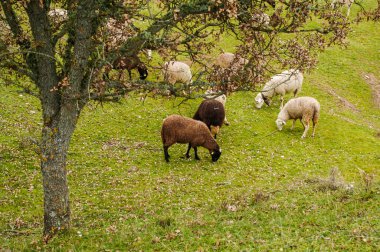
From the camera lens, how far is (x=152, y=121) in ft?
83.0

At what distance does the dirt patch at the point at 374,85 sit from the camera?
120ft

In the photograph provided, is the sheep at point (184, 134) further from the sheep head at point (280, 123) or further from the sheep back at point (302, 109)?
the sheep back at point (302, 109)

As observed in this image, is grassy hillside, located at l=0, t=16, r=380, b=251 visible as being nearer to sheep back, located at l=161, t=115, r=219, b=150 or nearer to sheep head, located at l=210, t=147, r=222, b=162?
sheep head, located at l=210, t=147, r=222, b=162

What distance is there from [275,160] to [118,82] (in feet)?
44.7

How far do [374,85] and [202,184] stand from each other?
28286 millimetres

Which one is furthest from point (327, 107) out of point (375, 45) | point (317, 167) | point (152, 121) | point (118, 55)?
point (118, 55)

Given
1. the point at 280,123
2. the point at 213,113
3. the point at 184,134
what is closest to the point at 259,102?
the point at 280,123

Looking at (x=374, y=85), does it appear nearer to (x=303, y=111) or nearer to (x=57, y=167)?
(x=303, y=111)

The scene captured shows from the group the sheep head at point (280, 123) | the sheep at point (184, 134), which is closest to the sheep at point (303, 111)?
the sheep head at point (280, 123)

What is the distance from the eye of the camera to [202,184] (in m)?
18.0

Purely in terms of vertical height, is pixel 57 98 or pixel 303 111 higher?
pixel 57 98

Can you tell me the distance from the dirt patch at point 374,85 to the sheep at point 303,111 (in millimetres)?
13175

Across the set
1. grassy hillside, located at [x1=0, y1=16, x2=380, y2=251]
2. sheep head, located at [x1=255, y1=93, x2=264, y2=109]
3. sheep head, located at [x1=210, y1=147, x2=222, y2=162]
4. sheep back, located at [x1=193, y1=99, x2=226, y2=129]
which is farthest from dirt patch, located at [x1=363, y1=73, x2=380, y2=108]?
sheep head, located at [x1=210, y1=147, x2=222, y2=162]

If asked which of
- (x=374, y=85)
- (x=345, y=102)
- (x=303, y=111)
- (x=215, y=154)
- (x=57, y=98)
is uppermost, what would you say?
(x=57, y=98)
